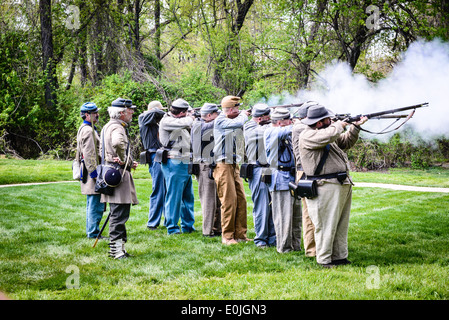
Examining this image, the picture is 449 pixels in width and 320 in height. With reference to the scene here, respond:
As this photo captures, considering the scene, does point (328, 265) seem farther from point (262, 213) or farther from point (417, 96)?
point (417, 96)

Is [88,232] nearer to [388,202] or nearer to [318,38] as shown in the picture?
[388,202]

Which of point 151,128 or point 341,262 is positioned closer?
point 341,262

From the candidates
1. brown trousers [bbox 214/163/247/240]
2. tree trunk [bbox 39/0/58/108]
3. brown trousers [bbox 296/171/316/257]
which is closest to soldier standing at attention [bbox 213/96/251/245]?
brown trousers [bbox 214/163/247/240]

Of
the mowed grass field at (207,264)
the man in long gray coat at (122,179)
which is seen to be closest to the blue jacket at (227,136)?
the mowed grass field at (207,264)

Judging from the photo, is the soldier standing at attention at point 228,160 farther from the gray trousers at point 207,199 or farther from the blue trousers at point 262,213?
the gray trousers at point 207,199

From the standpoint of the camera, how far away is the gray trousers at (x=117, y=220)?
6973 millimetres

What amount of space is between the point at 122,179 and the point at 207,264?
6.01 feet

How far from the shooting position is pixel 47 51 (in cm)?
2567

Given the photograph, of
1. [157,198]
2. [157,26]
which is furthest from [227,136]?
[157,26]

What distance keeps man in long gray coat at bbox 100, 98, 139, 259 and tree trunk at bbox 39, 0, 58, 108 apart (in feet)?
64.7

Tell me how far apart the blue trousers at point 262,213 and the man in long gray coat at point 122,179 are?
80.8 inches

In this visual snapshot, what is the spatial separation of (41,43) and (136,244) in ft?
70.8

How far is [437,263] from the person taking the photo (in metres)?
6.40
